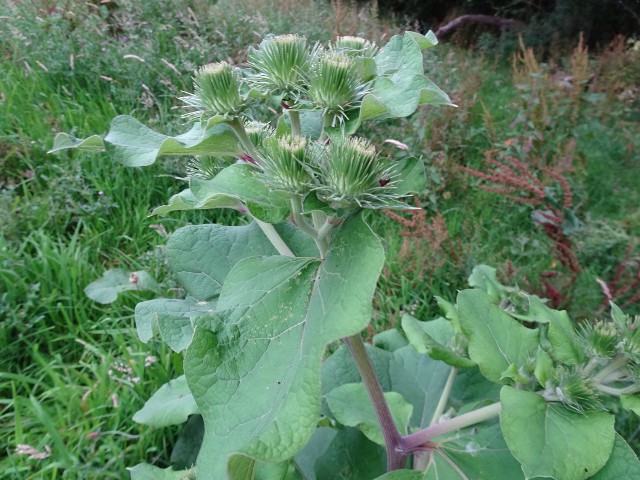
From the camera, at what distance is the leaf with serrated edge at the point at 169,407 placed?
1.50 meters

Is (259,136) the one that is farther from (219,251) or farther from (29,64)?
(29,64)

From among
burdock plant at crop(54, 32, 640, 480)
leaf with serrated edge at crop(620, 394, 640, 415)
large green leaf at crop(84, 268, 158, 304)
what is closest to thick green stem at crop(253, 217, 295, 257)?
burdock plant at crop(54, 32, 640, 480)

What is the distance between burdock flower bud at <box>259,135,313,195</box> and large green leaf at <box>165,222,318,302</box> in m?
0.41

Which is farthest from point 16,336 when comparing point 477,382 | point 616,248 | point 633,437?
point 616,248

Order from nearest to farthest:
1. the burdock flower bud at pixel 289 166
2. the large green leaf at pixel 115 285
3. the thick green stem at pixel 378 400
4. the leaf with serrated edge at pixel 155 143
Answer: the burdock flower bud at pixel 289 166 → the leaf with serrated edge at pixel 155 143 → the thick green stem at pixel 378 400 → the large green leaf at pixel 115 285

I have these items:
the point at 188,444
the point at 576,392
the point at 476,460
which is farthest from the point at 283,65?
the point at 188,444

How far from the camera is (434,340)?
4.44 ft

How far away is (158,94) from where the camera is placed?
3.67 meters

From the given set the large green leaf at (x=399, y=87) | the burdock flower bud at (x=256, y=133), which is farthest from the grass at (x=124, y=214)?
the large green leaf at (x=399, y=87)

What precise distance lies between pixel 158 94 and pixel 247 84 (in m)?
2.95

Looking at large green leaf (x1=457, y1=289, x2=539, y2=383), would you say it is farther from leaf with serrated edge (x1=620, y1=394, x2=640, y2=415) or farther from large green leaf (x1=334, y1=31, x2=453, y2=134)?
large green leaf (x1=334, y1=31, x2=453, y2=134)

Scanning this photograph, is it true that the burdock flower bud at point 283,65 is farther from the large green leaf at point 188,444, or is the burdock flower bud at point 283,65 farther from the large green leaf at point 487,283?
the large green leaf at point 188,444

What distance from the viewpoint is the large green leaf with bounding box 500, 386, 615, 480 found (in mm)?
871

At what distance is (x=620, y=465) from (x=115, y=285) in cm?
203
